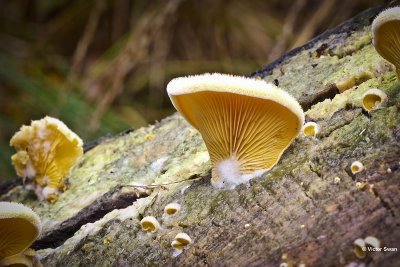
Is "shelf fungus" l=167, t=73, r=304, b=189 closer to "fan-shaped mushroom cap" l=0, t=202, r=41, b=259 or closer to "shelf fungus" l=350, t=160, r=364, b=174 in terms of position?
"shelf fungus" l=350, t=160, r=364, b=174

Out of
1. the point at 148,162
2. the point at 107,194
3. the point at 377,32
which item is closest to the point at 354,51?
the point at 377,32

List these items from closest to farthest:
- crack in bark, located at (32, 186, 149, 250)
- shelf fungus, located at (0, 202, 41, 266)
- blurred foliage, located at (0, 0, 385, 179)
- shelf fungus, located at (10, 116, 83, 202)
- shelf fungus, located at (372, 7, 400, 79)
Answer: shelf fungus, located at (372, 7, 400, 79), shelf fungus, located at (0, 202, 41, 266), crack in bark, located at (32, 186, 149, 250), shelf fungus, located at (10, 116, 83, 202), blurred foliage, located at (0, 0, 385, 179)

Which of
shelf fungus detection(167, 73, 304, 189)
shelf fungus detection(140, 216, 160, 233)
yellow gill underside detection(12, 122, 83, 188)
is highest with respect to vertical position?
yellow gill underside detection(12, 122, 83, 188)

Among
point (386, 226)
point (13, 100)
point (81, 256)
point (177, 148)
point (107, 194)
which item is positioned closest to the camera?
point (386, 226)

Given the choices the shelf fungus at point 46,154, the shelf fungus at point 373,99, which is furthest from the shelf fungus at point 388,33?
the shelf fungus at point 46,154

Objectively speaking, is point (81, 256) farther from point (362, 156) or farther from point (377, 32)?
point (377, 32)

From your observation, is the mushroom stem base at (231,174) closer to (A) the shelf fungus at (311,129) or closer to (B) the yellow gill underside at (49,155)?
(A) the shelf fungus at (311,129)

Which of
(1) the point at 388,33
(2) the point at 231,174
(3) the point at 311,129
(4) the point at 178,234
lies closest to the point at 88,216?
(4) the point at 178,234

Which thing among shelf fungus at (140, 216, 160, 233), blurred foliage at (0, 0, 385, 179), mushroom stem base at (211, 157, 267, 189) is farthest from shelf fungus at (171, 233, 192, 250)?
blurred foliage at (0, 0, 385, 179)
